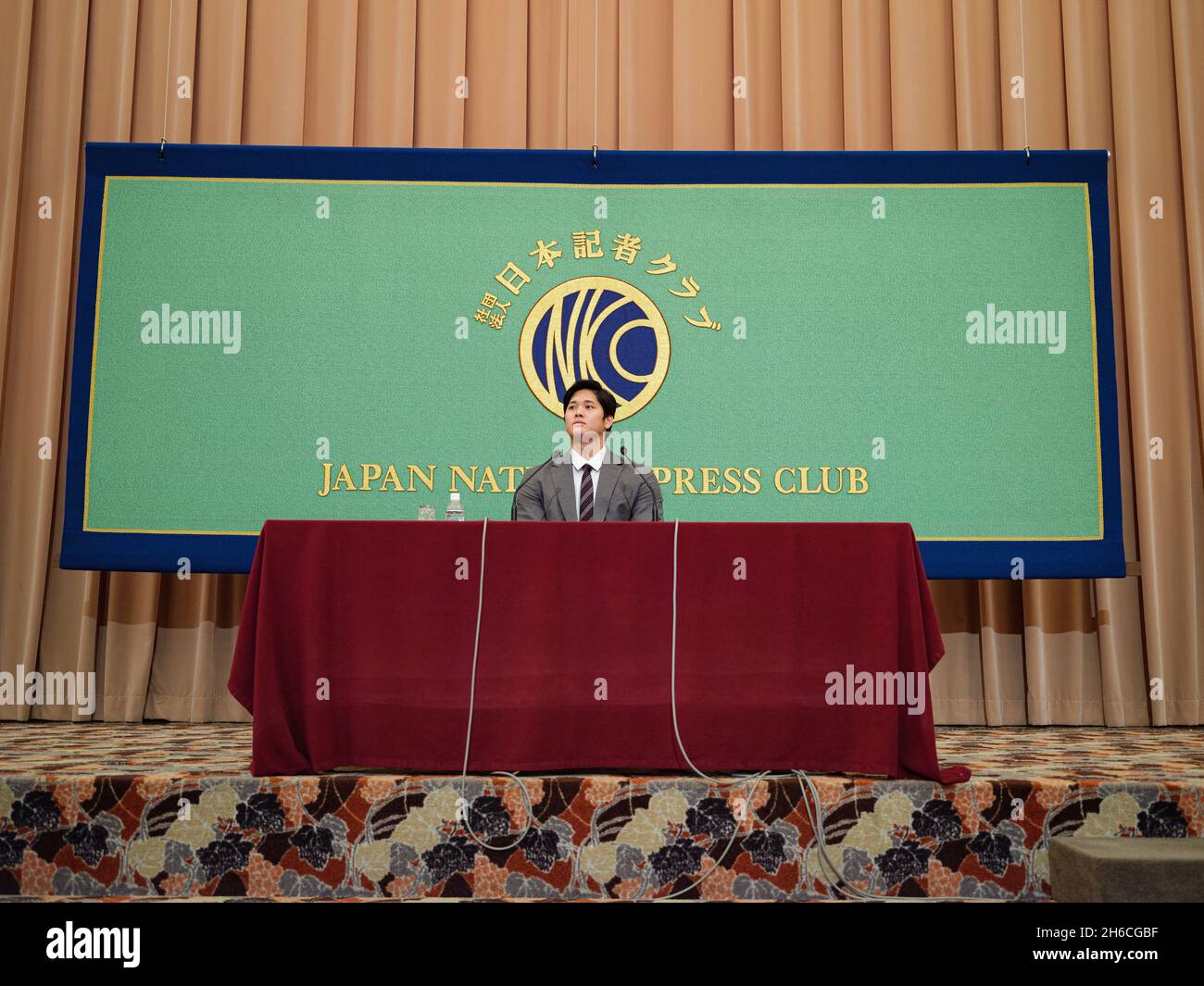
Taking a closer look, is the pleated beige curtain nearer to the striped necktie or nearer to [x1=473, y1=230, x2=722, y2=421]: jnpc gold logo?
[x1=473, y1=230, x2=722, y2=421]: jnpc gold logo

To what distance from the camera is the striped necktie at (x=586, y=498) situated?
3.40 meters

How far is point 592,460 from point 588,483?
82 mm

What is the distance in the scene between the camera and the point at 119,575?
4.71 meters

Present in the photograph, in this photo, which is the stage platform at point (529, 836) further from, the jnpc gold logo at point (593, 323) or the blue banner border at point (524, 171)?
the jnpc gold logo at point (593, 323)

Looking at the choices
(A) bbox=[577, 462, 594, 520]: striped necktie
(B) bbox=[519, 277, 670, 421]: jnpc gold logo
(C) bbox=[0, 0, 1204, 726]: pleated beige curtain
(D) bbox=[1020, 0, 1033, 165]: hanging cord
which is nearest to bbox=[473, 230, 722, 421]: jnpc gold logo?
(B) bbox=[519, 277, 670, 421]: jnpc gold logo

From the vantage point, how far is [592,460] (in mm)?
3461

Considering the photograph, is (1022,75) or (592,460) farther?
(1022,75)

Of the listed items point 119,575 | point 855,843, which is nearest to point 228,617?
point 119,575

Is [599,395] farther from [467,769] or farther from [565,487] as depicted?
[467,769]

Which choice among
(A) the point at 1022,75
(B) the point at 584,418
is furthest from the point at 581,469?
(A) the point at 1022,75

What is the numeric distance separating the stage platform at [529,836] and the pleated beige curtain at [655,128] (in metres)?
2.07

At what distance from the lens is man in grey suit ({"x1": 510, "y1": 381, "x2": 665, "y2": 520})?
3.39 metres

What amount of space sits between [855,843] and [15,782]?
197 centimetres

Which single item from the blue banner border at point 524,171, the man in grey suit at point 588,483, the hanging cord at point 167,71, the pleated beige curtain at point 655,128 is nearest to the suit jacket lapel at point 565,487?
the man in grey suit at point 588,483
